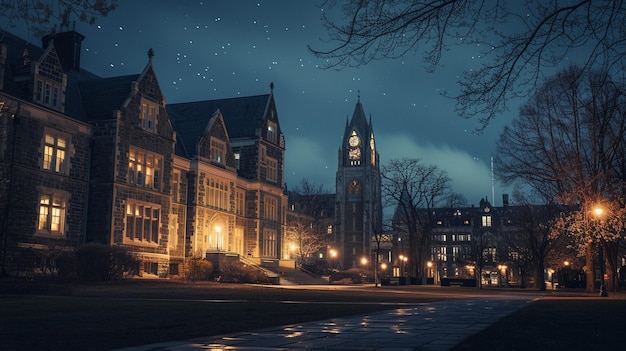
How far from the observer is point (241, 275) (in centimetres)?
4353

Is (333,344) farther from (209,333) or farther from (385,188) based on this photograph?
(385,188)

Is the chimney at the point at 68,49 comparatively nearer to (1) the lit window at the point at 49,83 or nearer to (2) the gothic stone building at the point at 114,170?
(2) the gothic stone building at the point at 114,170

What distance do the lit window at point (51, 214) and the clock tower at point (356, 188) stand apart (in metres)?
107

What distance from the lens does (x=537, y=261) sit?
199 ft

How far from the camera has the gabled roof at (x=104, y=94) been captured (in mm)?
38469

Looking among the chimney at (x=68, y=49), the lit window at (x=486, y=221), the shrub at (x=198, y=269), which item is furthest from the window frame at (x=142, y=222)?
the lit window at (x=486, y=221)

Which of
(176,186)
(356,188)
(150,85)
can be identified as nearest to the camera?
(150,85)

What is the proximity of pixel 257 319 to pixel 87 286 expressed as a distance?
55.5 feet

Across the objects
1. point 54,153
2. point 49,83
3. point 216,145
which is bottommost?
point 54,153

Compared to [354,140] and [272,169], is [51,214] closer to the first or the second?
[272,169]

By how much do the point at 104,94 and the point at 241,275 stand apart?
49.7 ft

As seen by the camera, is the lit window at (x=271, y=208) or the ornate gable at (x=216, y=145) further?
the lit window at (x=271, y=208)

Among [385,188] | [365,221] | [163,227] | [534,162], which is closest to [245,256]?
[163,227]

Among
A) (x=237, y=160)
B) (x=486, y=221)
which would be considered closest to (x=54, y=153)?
(x=237, y=160)
